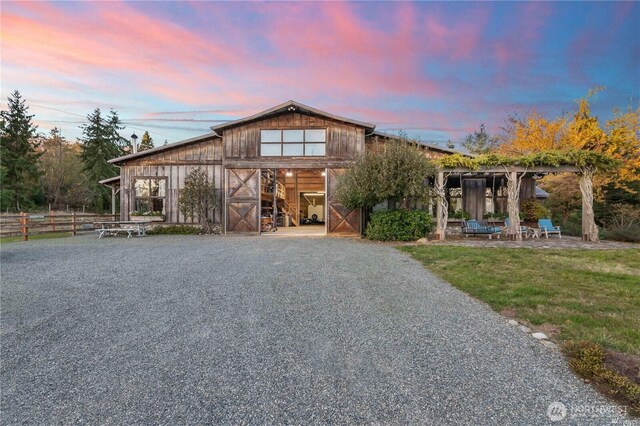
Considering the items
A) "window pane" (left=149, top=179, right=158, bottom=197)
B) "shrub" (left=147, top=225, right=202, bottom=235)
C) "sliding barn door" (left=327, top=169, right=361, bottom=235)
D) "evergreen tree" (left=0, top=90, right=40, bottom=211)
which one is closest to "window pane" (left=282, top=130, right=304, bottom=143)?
"sliding barn door" (left=327, top=169, right=361, bottom=235)

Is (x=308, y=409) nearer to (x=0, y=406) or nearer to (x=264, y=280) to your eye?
(x=0, y=406)

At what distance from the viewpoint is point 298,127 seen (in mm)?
14867

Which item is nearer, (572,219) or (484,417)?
(484,417)

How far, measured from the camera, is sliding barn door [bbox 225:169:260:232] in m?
15.0

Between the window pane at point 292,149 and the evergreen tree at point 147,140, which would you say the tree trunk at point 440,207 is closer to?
the window pane at point 292,149

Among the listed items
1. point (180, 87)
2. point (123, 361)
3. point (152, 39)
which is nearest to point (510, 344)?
point (123, 361)

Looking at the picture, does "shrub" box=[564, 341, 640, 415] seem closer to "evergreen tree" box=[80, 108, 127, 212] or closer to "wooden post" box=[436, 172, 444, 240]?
"wooden post" box=[436, 172, 444, 240]

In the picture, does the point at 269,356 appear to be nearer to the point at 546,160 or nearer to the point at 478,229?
A: the point at 478,229

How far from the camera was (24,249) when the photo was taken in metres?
10.2

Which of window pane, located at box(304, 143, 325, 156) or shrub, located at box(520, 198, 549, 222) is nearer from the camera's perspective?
window pane, located at box(304, 143, 325, 156)

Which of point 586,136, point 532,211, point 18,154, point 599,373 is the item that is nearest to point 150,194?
point 599,373

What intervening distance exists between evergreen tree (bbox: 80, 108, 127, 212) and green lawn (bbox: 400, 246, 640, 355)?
40.6 meters

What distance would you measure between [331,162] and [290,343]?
473 inches

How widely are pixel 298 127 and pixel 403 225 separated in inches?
271
